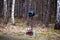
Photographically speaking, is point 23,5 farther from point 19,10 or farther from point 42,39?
point 42,39

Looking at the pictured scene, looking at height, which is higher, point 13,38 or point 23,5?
point 23,5

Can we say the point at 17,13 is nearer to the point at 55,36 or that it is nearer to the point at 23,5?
the point at 23,5

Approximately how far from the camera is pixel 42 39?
7.90 meters

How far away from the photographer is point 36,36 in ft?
→ 27.4

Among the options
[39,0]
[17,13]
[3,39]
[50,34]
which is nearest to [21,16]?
[17,13]

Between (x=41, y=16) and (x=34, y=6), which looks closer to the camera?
(x=41, y=16)

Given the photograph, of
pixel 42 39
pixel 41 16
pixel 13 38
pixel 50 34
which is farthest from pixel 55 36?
pixel 41 16

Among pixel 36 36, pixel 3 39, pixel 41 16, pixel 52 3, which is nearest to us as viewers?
pixel 3 39

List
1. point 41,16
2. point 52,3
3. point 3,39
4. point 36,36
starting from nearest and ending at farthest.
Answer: point 3,39, point 36,36, point 41,16, point 52,3

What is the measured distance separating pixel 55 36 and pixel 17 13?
23.9 ft

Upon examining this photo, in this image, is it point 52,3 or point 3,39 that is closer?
point 3,39

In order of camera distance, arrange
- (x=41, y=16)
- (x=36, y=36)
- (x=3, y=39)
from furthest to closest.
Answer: (x=41, y=16), (x=36, y=36), (x=3, y=39)

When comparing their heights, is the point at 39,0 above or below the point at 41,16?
above

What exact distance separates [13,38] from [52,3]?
8.05 metres
